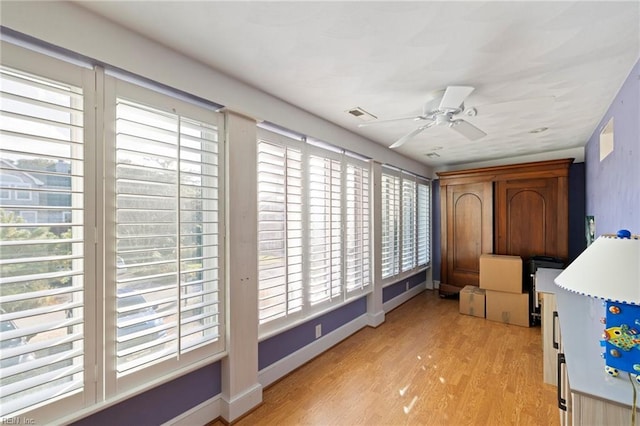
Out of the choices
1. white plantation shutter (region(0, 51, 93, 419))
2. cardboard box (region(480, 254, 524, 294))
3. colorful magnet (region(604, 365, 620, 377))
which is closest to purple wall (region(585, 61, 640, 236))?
colorful magnet (region(604, 365, 620, 377))

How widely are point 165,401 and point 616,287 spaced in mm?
2272

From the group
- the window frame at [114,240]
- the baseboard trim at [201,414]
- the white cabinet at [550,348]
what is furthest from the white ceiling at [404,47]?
the baseboard trim at [201,414]

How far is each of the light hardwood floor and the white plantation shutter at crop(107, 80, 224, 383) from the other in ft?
2.68

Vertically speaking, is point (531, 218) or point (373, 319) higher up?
point (531, 218)

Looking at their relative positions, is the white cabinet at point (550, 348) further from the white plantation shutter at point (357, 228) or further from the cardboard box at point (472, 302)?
the white plantation shutter at point (357, 228)

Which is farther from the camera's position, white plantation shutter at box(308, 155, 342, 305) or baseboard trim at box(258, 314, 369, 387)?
white plantation shutter at box(308, 155, 342, 305)

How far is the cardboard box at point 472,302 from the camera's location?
156 inches

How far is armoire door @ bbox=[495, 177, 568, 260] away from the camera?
153 inches

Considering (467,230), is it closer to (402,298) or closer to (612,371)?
(402,298)

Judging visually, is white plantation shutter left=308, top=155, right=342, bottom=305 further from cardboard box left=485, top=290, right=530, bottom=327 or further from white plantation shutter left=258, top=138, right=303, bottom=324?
cardboard box left=485, top=290, right=530, bottom=327

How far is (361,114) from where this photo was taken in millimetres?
2623

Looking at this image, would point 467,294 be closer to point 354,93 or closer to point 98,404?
point 354,93

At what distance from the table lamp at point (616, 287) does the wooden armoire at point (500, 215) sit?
3.31m

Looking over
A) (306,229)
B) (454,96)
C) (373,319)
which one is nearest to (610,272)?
(454,96)
